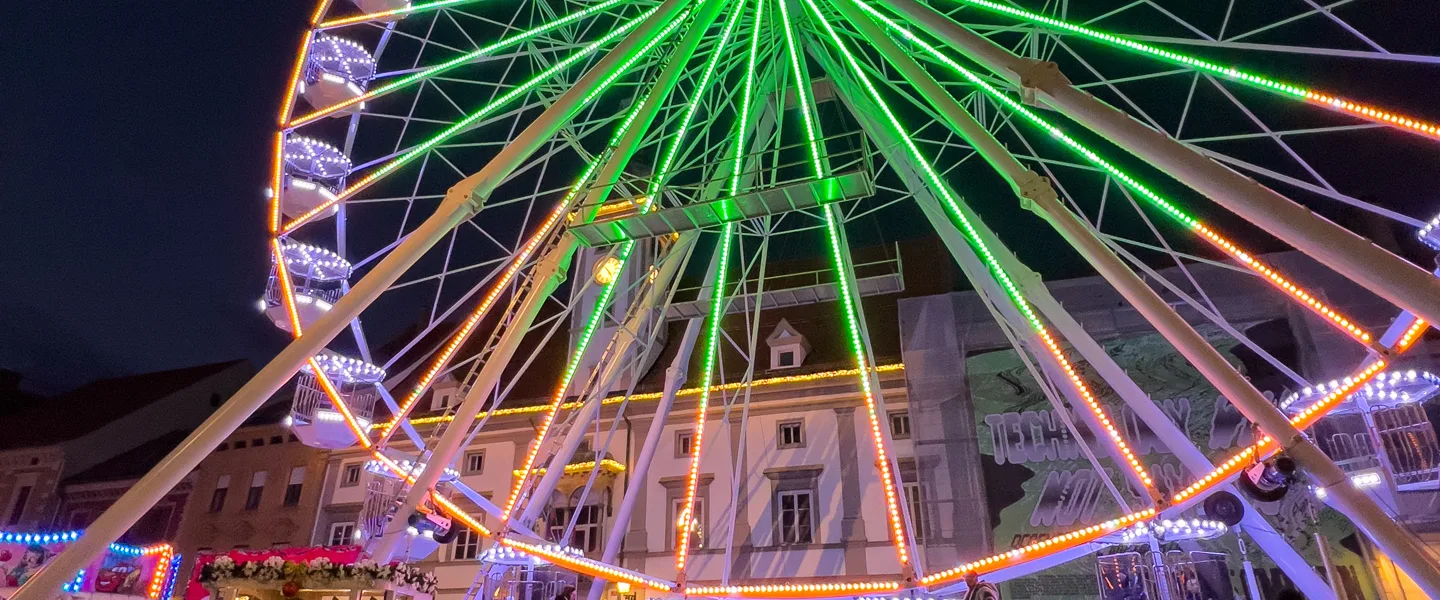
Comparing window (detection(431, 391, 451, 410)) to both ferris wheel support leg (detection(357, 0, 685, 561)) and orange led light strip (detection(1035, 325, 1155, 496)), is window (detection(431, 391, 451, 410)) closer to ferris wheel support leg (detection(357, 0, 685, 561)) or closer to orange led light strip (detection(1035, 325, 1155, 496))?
ferris wheel support leg (detection(357, 0, 685, 561))

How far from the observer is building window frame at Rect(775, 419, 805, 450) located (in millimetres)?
24875

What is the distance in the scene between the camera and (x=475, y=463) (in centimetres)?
2777

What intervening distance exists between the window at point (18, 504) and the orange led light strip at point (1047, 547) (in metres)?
38.7

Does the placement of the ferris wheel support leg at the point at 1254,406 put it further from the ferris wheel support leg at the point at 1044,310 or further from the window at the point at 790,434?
the window at the point at 790,434

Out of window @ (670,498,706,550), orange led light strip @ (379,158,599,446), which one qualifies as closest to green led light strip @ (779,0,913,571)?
orange led light strip @ (379,158,599,446)

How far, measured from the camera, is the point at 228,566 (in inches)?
483

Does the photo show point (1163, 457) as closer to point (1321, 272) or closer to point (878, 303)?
point (1321, 272)

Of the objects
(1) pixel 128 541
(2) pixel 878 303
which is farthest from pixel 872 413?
(1) pixel 128 541

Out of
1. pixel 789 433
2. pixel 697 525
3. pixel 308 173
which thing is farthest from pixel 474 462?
pixel 308 173

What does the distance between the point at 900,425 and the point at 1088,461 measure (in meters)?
5.04

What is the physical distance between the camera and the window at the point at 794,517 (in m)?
23.8

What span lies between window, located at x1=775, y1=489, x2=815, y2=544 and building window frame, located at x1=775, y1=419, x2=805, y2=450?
4.56 feet

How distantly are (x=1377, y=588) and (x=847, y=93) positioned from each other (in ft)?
51.1

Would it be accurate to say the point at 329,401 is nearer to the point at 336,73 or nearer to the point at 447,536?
the point at 447,536
